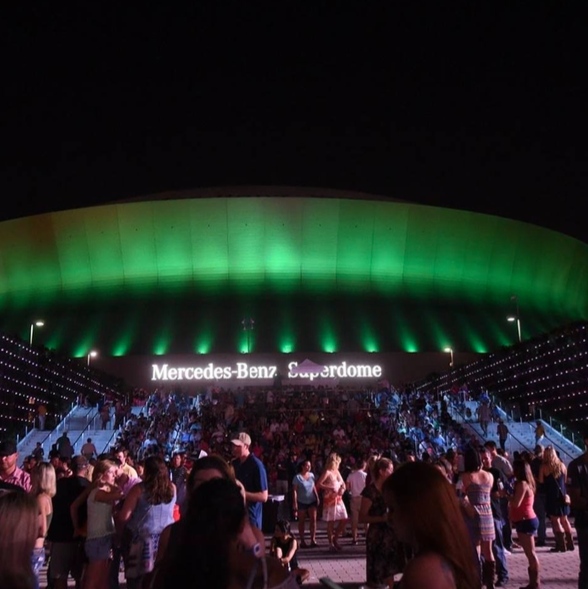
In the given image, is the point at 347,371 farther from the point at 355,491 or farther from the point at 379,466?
the point at 379,466

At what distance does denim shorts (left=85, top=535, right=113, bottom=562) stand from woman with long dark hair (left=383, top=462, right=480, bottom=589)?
4.77 meters

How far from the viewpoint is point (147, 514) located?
6.41m

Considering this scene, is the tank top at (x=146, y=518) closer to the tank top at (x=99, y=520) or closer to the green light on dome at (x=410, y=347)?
the tank top at (x=99, y=520)

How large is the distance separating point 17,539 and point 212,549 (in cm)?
87

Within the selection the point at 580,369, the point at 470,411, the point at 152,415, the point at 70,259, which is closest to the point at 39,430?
the point at 152,415

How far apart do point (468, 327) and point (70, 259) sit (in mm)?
25422

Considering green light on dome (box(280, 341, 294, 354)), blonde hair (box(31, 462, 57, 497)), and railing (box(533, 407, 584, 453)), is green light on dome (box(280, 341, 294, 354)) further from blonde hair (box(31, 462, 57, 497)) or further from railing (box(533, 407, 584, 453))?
blonde hair (box(31, 462, 57, 497))

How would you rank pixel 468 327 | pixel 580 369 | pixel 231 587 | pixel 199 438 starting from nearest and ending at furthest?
pixel 231 587 → pixel 199 438 → pixel 580 369 → pixel 468 327

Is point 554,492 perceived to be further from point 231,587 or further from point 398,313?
point 398,313

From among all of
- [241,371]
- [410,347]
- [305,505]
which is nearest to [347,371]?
[410,347]

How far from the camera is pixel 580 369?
2897 centimetres

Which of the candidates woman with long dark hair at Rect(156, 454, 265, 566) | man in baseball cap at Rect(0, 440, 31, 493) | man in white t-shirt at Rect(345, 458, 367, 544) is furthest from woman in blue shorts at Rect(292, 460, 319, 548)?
woman with long dark hair at Rect(156, 454, 265, 566)

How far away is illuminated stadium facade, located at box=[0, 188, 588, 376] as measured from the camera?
1873 inches

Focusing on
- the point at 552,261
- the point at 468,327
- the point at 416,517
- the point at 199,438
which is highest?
the point at 552,261
